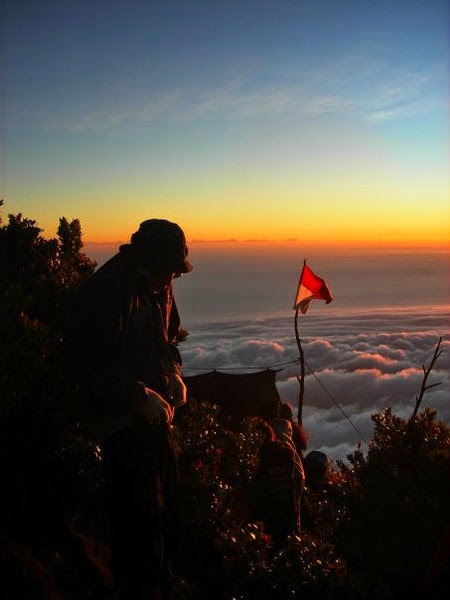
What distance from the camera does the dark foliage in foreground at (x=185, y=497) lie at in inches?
160

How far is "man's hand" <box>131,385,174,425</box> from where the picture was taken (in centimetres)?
362

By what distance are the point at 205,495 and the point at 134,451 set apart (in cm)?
257

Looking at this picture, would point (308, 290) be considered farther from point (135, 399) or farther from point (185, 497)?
point (135, 399)

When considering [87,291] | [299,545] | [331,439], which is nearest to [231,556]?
[299,545]

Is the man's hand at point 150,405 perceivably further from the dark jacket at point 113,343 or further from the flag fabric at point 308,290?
the flag fabric at point 308,290

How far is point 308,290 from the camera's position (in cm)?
1961

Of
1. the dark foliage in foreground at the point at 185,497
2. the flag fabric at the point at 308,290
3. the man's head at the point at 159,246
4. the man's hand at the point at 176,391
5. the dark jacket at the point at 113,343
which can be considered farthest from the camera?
the flag fabric at the point at 308,290

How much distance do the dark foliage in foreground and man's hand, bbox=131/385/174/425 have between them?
31.9 inches

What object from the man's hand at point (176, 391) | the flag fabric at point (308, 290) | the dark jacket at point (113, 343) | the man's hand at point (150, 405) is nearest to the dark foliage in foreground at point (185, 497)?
the dark jacket at point (113, 343)

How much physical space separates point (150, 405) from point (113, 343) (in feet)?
1.58

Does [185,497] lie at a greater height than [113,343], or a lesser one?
lesser

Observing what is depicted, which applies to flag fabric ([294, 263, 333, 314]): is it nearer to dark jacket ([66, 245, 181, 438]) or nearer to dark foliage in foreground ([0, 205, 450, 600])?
dark foliage in foreground ([0, 205, 450, 600])

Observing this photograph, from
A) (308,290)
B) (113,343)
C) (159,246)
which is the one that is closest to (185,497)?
(113,343)

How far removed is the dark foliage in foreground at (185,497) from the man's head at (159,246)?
844mm
